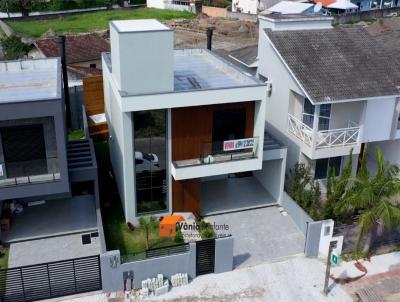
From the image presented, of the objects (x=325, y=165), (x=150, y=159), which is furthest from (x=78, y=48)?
(x=325, y=165)

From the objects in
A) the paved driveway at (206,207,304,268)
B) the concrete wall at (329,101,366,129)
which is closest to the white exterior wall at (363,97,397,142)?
the concrete wall at (329,101,366,129)

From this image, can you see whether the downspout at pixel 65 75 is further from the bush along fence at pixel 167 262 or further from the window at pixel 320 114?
the bush along fence at pixel 167 262

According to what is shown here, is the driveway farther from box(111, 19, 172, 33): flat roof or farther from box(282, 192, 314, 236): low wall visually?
box(111, 19, 172, 33): flat roof

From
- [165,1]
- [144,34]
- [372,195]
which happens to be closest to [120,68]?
[144,34]

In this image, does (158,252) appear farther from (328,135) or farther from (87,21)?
(87,21)

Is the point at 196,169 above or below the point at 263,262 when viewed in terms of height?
above

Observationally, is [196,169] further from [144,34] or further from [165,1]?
[165,1]
